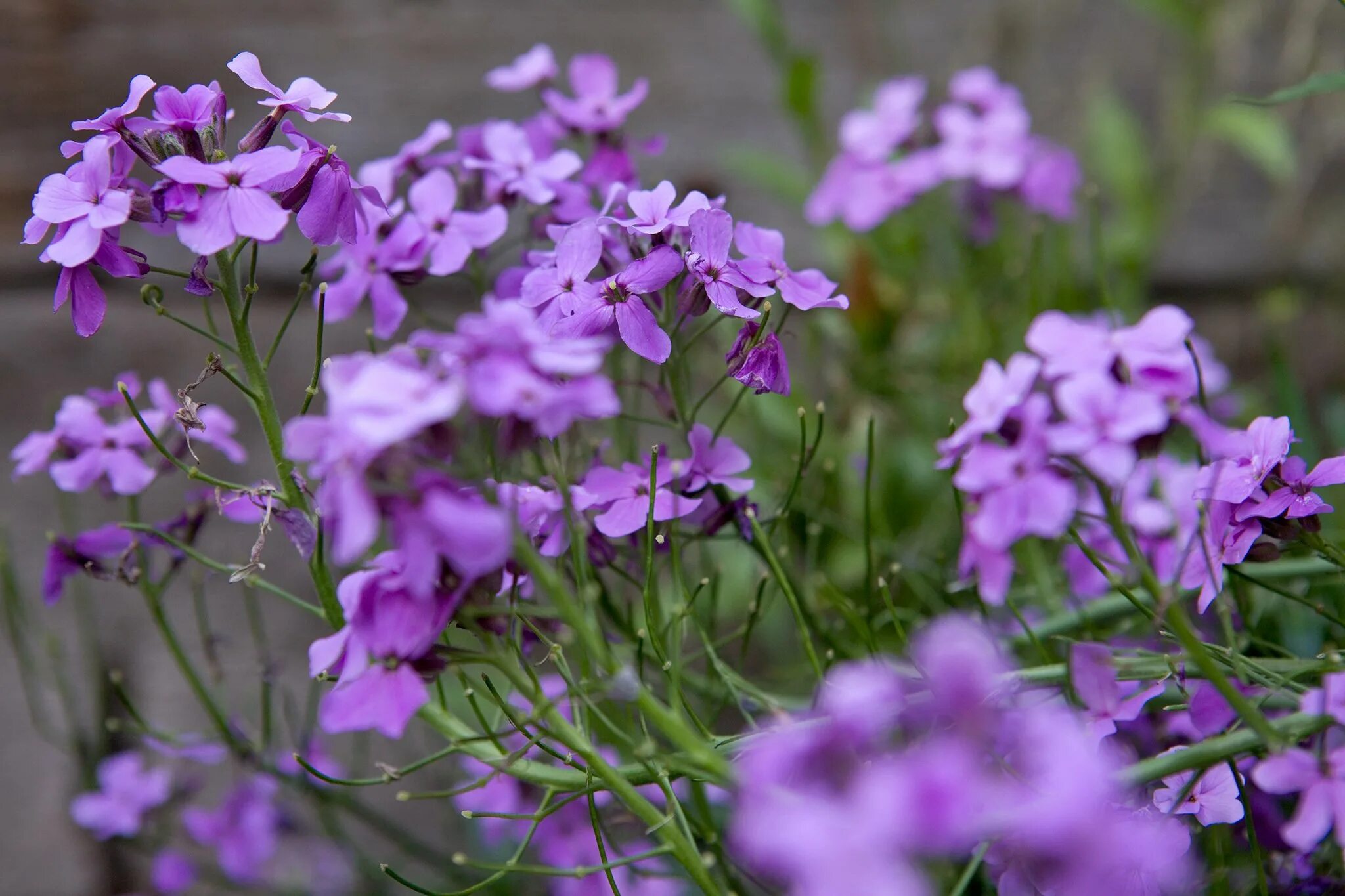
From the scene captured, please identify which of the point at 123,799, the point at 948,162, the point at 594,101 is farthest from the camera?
the point at 948,162

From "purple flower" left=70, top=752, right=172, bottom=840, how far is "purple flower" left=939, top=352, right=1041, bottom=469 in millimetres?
819

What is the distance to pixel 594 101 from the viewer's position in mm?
780

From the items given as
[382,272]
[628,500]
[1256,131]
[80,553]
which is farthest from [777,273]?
[1256,131]

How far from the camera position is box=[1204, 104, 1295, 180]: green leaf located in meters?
1.18

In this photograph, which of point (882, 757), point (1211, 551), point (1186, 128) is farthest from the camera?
point (1186, 128)

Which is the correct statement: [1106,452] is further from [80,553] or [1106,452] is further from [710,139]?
[710,139]

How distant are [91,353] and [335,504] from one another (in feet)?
3.48

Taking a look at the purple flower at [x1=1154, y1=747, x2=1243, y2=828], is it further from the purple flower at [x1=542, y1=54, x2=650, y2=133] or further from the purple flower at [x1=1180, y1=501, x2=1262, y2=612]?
the purple flower at [x1=542, y1=54, x2=650, y2=133]

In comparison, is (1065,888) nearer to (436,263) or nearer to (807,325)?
(436,263)

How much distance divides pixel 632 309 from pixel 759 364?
0.08 metres

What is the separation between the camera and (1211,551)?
1.82ft

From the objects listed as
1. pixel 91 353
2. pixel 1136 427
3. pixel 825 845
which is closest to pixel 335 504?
pixel 825 845

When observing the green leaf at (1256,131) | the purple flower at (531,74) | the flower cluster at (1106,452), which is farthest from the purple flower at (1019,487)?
the green leaf at (1256,131)

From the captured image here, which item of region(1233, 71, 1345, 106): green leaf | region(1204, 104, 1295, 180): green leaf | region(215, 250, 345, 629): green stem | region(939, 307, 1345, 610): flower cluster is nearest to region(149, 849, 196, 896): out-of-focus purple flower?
region(215, 250, 345, 629): green stem
